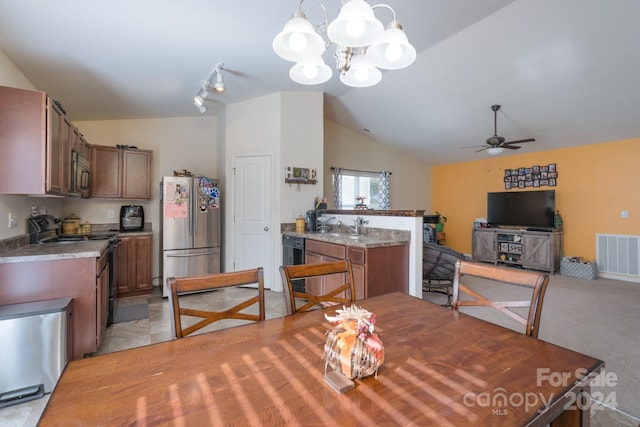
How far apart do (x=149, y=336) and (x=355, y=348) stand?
276 centimetres

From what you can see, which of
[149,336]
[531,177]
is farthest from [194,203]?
[531,177]

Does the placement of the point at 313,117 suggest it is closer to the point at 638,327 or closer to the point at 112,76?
the point at 112,76

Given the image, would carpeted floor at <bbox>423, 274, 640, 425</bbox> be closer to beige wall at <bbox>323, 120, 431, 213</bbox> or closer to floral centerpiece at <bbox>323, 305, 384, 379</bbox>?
floral centerpiece at <bbox>323, 305, 384, 379</bbox>

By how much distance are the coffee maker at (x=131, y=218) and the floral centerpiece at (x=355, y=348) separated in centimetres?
443

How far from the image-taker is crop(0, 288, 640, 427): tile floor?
1752mm

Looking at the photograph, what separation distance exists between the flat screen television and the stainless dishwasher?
23.8 feet

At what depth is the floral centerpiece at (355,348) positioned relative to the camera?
2.87 ft

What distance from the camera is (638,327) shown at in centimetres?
311

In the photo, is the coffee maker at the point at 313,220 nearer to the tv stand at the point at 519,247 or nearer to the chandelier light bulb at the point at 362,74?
the chandelier light bulb at the point at 362,74

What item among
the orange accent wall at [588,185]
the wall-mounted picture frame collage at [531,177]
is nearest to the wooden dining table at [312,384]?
the orange accent wall at [588,185]

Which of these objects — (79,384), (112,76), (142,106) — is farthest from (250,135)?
(79,384)

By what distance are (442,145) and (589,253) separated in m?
3.40

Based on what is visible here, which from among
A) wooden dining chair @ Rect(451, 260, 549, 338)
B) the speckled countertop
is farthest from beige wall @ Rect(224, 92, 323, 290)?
wooden dining chair @ Rect(451, 260, 549, 338)

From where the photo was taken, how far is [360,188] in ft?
22.4
